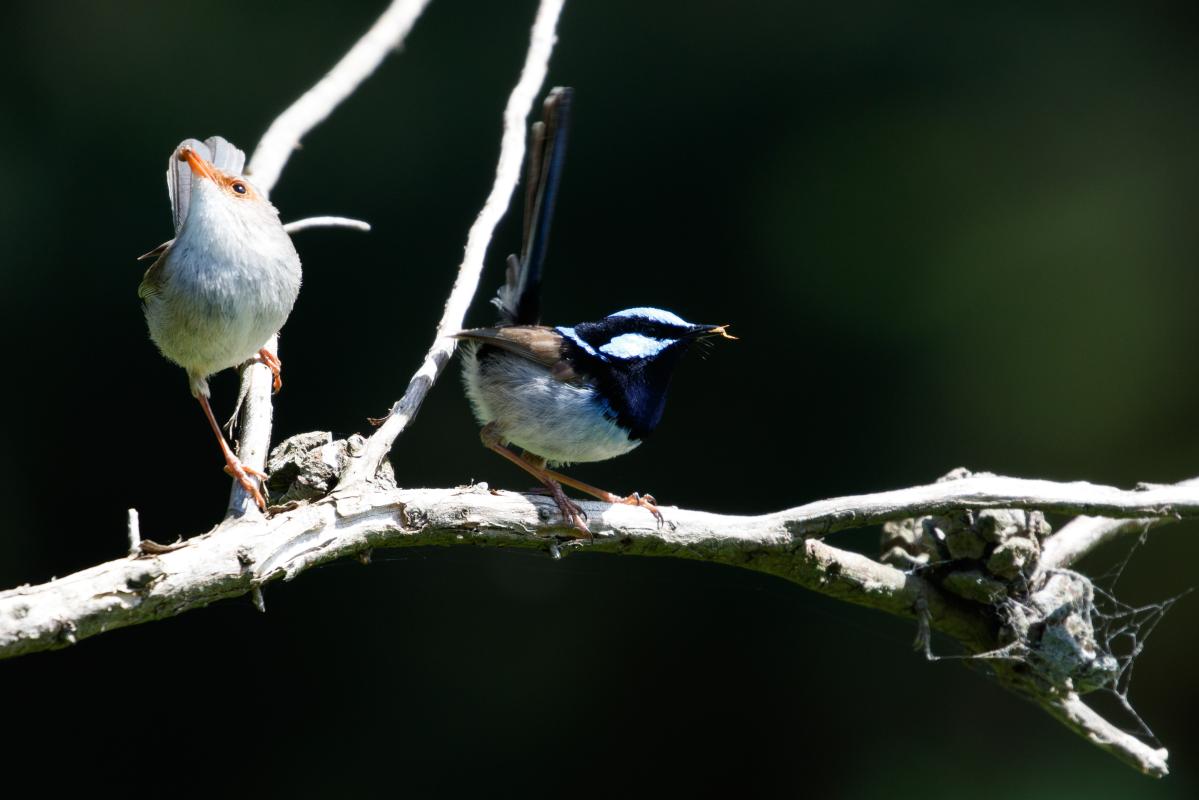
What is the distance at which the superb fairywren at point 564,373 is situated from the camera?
2.78 meters

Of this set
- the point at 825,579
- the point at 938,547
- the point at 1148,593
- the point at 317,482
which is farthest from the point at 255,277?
the point at 1148,593

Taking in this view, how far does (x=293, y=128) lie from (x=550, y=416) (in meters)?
1.28

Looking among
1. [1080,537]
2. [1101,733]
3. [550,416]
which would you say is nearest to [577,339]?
[550,416]

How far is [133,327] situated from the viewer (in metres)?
4.87

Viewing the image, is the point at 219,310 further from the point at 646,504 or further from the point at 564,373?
the point at 646,504

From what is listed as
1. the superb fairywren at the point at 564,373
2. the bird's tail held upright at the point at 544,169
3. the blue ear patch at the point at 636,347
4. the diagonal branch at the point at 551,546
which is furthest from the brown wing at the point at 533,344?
the diagonal branch at the point at 551,546

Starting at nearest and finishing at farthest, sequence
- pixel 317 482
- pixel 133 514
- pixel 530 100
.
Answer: pixel 133 514 → pixel 317 482 → pixel 530 100

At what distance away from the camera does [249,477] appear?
248 centimetres

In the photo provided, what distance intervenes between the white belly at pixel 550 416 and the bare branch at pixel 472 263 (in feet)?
0.57

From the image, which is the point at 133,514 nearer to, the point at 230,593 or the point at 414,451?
the point at 230,593

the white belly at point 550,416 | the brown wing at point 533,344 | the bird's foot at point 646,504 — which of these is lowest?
the bird's foot at point 646,504

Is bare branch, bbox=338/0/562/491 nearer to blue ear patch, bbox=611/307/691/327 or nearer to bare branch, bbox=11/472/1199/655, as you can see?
bare branch, bbox=11/472/1199/655

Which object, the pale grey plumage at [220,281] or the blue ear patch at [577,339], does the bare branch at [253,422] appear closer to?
the pale grey plumage at [220,281]

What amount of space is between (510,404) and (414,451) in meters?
1.83
